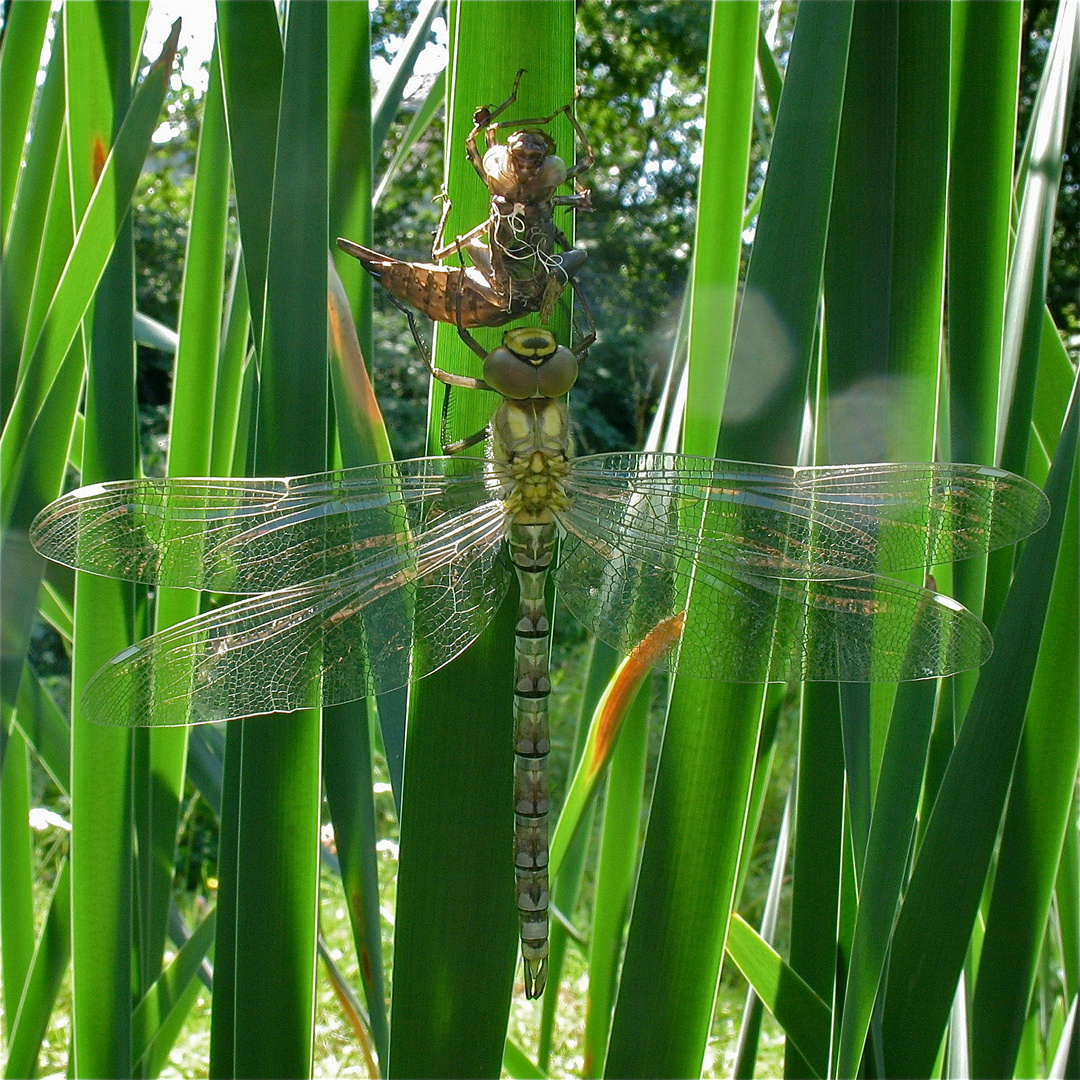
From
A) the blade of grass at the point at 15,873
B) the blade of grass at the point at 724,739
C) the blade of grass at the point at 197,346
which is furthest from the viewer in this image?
the blade of grass at the point at 15,873

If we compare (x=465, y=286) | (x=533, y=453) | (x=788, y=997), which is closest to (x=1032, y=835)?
(x=788, y=997)

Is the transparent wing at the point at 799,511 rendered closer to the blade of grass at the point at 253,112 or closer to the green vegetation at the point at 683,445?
the green vegetation at the point at 683,445

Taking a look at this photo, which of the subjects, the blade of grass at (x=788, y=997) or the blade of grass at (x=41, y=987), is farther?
the blade of grass at (x=41, y=987)

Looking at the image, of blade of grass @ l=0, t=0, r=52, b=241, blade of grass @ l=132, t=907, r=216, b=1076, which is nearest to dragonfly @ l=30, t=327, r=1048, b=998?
blade of grass @ l=132, t=907, r=216, b=1076

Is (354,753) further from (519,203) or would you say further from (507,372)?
(519,203)

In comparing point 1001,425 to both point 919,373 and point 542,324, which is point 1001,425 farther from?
point 542,324

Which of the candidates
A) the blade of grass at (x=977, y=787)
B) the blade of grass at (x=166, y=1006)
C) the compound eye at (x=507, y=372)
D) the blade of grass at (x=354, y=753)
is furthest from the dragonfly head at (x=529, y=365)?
the blade of grass at (x=166, y=1006)

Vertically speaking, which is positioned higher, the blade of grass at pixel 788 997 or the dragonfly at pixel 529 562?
the dragonfly at pixel 529 562

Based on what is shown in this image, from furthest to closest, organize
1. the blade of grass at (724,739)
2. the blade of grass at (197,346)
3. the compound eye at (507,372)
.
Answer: the blade of grass at (197,346), the compound eye at (507,372), the blade of grass at (724,739)
